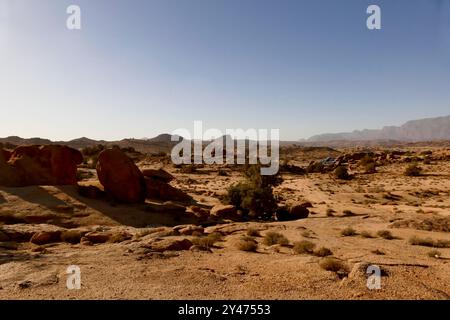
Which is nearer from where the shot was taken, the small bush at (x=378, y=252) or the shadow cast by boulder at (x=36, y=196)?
the small bush at (x=378, y=252)

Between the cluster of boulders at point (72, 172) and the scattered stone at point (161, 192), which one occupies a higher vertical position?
the cluster of boulders at point (72, 172)

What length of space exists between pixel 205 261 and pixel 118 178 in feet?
43.9

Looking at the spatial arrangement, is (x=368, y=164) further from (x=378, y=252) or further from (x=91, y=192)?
(x=378, y=252)

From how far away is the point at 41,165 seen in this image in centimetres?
2433

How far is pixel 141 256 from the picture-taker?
1101 cm

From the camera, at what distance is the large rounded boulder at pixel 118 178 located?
879 inches

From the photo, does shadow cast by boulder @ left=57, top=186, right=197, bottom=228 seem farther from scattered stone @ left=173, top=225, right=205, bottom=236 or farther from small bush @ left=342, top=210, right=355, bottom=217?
small bush @ left=342, top=210, right=355, bottom=217

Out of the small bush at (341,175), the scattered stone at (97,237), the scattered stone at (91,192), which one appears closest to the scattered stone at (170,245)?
the scattered stone at (97,237)

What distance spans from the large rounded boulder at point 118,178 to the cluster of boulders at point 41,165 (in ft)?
11.3

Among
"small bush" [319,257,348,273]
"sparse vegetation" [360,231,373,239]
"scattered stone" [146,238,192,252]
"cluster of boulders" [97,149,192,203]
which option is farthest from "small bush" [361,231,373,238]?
"cluster of boulders" [97,149,192,203]

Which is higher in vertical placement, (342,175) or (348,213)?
(342,175)

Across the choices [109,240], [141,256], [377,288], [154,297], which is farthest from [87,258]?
[377,288]

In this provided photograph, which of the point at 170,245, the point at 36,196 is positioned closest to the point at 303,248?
the point at 170,245

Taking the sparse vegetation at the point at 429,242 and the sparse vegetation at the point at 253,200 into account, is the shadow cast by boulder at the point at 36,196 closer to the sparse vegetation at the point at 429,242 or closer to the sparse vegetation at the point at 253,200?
the sparse vegetation at the point at 253,200
